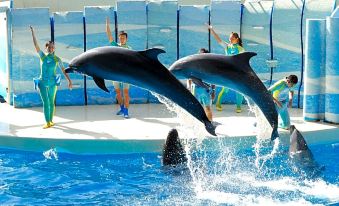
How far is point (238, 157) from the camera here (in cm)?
878

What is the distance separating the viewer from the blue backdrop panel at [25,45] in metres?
11.0

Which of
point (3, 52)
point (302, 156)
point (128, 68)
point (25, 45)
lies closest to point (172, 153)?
point (302, 156)

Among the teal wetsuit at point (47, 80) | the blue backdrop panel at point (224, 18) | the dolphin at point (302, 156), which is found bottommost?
the dolphin at point (302, 156)

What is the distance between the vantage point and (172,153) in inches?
313

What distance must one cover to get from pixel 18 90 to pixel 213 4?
3710mm

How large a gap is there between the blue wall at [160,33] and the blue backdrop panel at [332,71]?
1255 mm

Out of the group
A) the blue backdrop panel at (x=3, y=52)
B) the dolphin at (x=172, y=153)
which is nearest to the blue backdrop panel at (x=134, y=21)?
the blue backdrop panel at (x=3, y=52)

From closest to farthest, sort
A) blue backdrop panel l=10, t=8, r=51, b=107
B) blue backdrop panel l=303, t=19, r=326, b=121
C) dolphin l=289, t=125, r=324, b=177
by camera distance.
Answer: dolphin l=289, t=125, r=324, b=177, blue backdrop panel l=303, t=19, r=326, b=121, blue backdrop panel l=10, t=8, r=51, b=107

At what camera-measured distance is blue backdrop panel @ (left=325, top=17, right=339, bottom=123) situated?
9680 mm

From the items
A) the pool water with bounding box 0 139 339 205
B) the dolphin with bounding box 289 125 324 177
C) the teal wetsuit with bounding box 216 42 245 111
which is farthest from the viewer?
the teal wetsuit with bounding box 216 42 245 111

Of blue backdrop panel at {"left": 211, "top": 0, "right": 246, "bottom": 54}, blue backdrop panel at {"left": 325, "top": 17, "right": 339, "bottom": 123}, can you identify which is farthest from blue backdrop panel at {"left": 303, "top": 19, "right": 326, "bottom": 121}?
blue backdrop panel at {"left": 211, "top": 0, "right": 246, "bottom": 54}

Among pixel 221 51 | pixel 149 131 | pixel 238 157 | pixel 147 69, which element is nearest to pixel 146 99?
pixel 221 51

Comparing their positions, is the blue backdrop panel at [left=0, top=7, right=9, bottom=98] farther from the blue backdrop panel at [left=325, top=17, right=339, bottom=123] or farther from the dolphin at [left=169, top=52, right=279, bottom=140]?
the dolphin at [left=169, top=52, right=279, bottom=140]

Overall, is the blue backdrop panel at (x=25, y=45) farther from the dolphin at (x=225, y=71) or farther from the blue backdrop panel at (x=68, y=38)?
the dolphin at (x=225, y=71)
